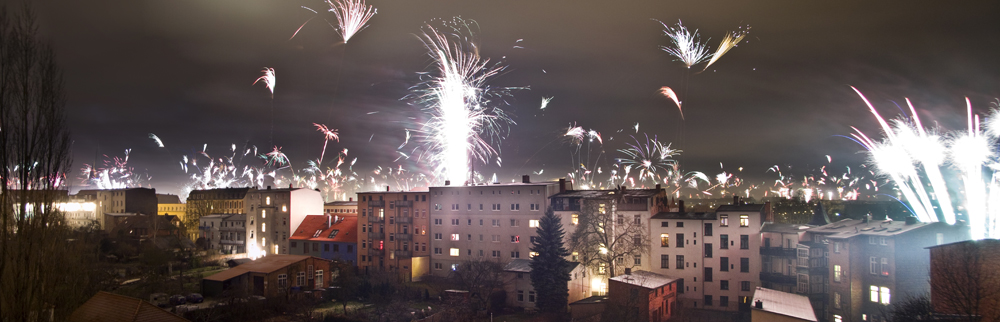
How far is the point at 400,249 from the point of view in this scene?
50.1 m

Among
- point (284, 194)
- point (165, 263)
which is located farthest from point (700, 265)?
point (165, 263)

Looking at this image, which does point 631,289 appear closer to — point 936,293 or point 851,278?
point 851,278

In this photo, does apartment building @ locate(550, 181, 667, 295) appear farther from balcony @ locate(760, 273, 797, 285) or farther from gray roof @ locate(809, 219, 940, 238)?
gray roof @ locate(809, 219, 940, 238)

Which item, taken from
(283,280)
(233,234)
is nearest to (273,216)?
(233,234)

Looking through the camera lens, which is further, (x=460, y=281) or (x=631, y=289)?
(x=460, y=281)

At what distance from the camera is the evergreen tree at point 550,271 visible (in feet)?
124

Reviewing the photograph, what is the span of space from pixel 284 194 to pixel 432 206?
19.0m

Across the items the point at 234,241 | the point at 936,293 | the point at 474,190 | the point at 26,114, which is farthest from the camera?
the point at 234,241

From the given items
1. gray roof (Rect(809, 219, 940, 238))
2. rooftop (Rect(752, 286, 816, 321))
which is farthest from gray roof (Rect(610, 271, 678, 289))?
gray roof (Rect(809, 219, 940, 238))

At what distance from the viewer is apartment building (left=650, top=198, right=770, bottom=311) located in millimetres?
38500

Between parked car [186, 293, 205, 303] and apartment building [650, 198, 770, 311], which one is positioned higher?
apartment building [650, 198, 770, 311]

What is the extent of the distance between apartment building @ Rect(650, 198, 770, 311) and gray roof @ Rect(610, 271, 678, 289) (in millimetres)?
2166

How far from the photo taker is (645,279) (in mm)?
35438

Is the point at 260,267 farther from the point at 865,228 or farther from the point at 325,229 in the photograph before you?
the point at 865,228
